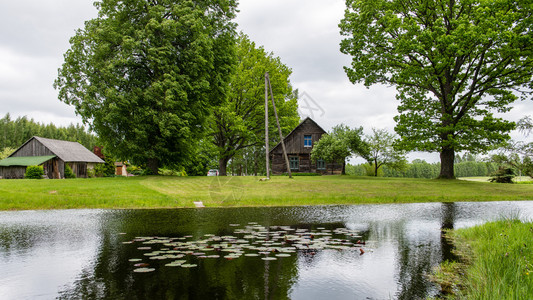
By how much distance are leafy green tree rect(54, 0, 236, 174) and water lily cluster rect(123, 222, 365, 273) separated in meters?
17.7

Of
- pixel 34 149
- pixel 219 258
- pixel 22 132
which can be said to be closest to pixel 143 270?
pixel 219 258

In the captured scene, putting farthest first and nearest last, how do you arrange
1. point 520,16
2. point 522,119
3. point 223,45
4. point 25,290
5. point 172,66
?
point 223,45 < point 172,66 < point 520,16 < point 522,119 < point 25,290

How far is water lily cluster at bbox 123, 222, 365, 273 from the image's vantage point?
6090mm

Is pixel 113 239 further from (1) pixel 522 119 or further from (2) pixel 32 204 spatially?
(1) pixel 522 119

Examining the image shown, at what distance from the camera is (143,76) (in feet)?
88.5

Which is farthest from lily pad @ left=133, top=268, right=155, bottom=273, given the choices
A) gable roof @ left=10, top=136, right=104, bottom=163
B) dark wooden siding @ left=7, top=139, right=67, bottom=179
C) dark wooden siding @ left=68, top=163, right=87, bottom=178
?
dark wooden siding @ left=68, top=163, right=87, bottom=178

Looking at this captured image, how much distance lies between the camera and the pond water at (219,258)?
4504 mm

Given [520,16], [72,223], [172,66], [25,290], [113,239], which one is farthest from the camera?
[172,66]

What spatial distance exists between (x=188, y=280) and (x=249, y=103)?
37205 mm

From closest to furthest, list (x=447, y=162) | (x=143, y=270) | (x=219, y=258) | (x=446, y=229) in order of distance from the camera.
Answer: (x=143, y=270) < (x=219, y=258) < (x=446, y=229) < (x=447, y=162)

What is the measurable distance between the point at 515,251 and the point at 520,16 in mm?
24382

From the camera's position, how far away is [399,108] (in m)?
30.2

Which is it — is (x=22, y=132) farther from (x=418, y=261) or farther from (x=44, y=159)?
(x=418, y=261)

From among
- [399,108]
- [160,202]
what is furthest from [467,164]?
[160,202]
